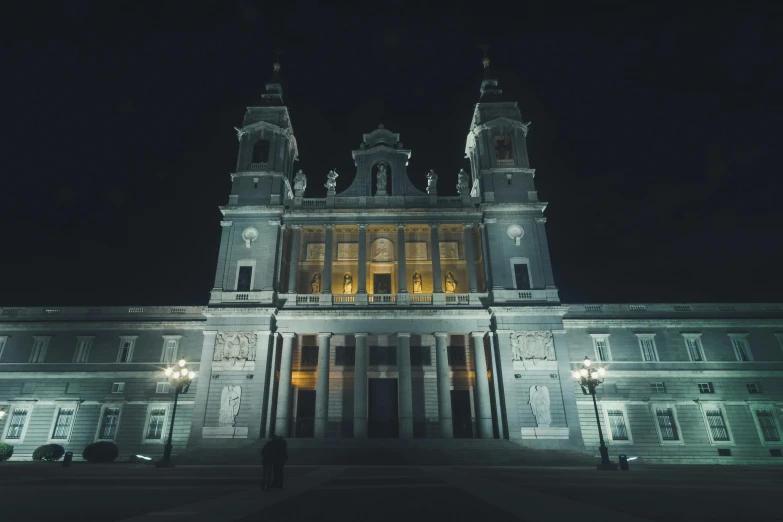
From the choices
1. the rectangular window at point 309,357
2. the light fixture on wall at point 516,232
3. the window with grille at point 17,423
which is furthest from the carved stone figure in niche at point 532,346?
the window with grille at point 17,423

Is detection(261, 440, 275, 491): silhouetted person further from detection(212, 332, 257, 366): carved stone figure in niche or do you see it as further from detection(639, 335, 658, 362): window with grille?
detection(639, 335, 658, 362): window with grille

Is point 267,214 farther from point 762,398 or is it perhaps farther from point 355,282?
point 762,398

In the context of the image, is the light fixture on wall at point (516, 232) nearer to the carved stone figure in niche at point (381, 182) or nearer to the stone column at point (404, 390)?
the carved stone figure in niche at point (381, 182)

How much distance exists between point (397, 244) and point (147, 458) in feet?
79.4

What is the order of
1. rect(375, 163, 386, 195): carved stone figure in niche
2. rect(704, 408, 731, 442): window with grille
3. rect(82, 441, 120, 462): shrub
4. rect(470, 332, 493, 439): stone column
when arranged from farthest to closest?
rect(375, 163, 386, 195): carved stone figure in niche → rect(704, 408, 731, 442): window with grille → rect(470, 332, 493, 439): stone column → rect(82, 441, 120, 462): shrub

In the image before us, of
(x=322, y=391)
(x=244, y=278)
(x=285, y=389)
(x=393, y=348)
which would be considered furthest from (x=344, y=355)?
(x=244, y=278)

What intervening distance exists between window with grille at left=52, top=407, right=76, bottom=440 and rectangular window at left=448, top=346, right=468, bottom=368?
99.2 ft

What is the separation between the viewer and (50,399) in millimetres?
35344

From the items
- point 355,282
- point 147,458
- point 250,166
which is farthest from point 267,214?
point 147,458

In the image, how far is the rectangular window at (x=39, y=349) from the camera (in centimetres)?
3681

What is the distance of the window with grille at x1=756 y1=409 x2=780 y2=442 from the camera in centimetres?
3289

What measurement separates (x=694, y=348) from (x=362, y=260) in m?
27.8

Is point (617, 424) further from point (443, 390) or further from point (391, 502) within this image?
point (391, 502)

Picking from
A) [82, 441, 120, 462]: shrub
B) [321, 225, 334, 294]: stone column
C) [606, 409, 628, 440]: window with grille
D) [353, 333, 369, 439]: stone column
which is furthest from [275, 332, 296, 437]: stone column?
[606, 409, 628, 440]: window with grille
